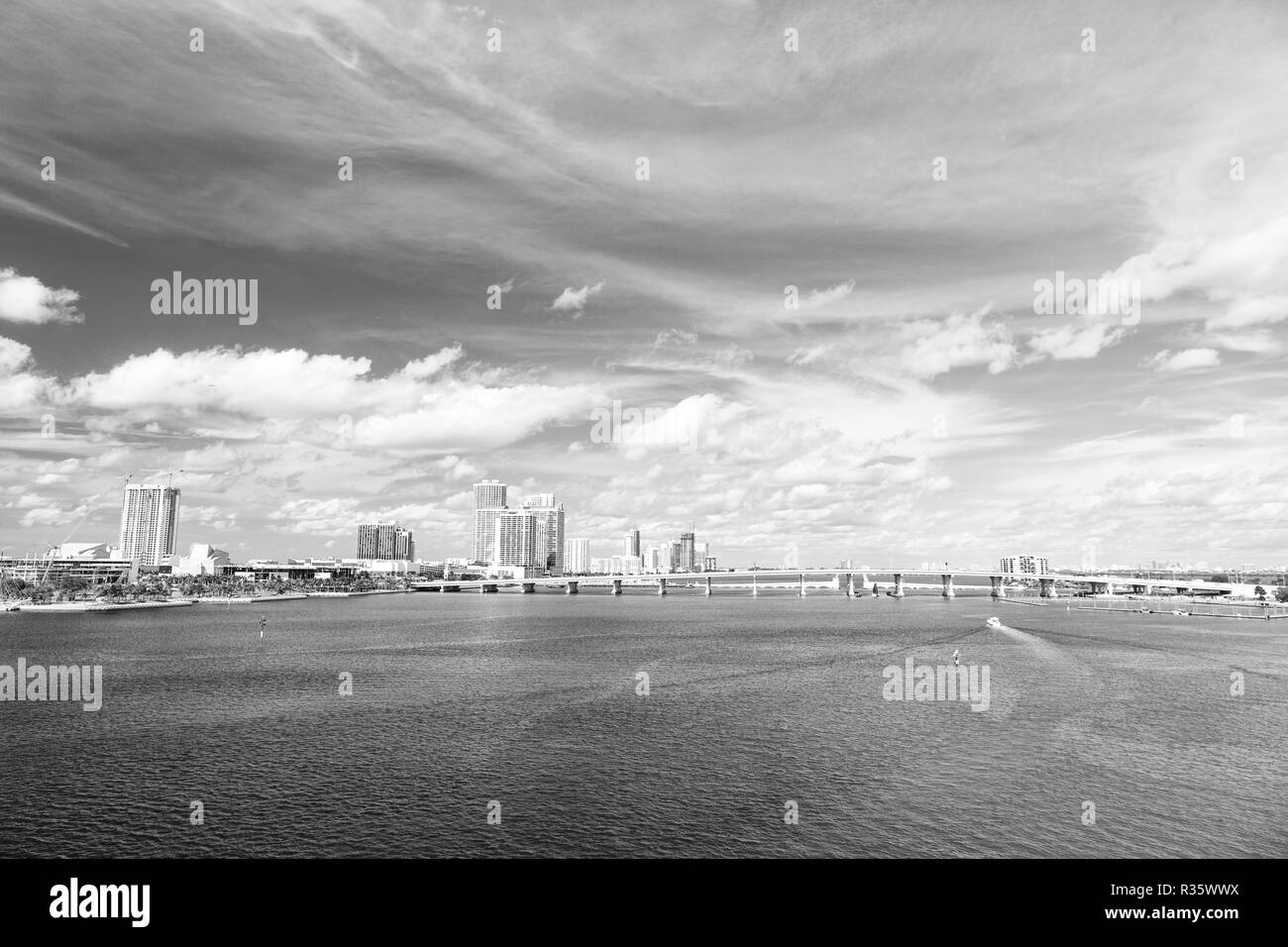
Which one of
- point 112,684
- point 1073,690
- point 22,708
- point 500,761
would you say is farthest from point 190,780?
point 1073,690

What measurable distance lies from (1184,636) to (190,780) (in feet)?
578

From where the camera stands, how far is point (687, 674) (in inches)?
3809

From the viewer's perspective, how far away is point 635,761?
173ft

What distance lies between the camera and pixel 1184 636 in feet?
499

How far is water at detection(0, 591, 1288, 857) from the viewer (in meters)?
38.8

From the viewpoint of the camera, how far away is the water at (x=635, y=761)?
38812mm
